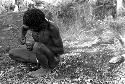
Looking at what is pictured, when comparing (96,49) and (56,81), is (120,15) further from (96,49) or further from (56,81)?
(56,81)

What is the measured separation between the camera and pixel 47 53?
4.10 metres

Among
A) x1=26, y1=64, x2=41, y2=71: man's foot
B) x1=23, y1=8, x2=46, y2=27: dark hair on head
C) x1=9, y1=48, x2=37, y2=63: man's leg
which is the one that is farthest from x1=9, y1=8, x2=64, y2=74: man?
x1=9, y1=48, x2=37, y2=63: man's leg

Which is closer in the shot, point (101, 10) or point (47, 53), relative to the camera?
point (47, 53)

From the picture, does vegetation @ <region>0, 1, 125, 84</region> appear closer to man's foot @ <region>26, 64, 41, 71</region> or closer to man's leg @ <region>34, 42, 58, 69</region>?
man's foot @ <region>26, 64, 41, 71</region>

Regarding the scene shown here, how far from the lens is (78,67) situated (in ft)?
14.6

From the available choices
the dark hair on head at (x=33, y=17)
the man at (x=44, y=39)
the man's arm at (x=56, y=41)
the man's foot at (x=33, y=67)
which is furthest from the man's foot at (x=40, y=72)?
the dark hair on head at (x=33, y=17)

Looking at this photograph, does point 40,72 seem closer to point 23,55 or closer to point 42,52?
point 42,52

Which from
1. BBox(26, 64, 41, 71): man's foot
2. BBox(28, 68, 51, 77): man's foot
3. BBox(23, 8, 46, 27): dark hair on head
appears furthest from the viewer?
BBox(26, 64, 41, 71): man's foot

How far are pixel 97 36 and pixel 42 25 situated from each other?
7.73 ft

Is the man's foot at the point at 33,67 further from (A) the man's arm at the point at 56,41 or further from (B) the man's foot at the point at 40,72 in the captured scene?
(A) the man's arm at the point at 56,41

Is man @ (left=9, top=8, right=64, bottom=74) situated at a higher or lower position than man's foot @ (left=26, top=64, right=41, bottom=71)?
higher

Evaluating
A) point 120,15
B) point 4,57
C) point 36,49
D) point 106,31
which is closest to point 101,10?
point 120,15

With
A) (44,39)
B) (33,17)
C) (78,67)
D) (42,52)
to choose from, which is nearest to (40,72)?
(42,52)

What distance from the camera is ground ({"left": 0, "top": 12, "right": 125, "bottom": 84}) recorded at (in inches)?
159
